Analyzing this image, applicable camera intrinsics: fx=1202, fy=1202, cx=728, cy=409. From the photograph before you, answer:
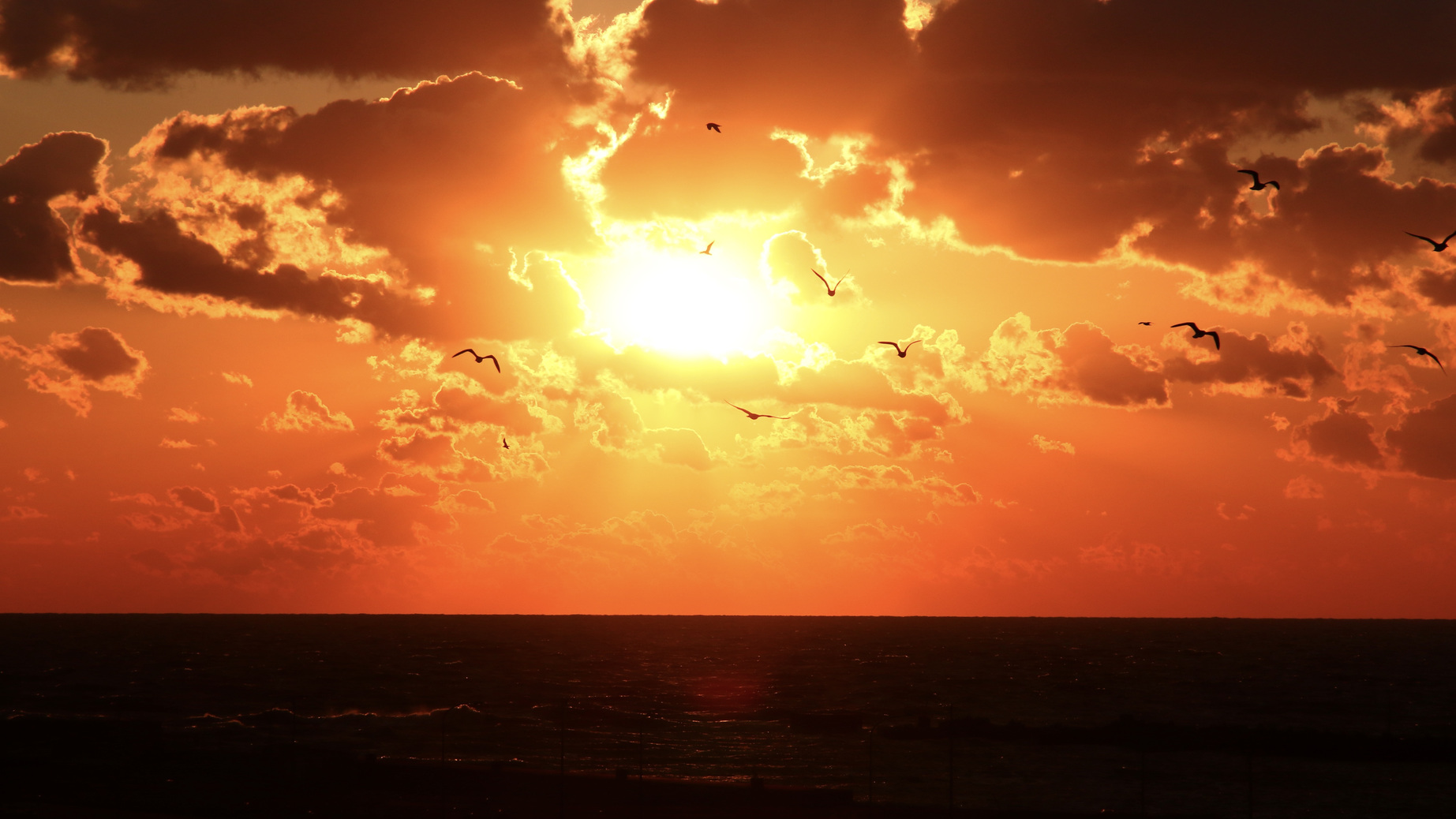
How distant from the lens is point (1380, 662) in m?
170

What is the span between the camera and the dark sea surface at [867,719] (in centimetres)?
6406

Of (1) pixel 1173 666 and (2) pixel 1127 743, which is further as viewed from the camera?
(1) pixel 1173 666

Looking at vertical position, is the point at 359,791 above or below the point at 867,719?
below

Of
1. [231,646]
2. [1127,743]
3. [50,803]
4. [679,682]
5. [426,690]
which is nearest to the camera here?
[50,803]

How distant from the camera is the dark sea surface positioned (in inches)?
2522

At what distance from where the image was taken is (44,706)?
9669 cm

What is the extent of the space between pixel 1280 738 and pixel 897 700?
38385 mm

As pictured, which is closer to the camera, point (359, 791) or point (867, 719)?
point (359, 791)

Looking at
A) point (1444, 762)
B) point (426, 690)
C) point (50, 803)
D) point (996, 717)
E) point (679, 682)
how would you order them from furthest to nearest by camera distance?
point (679, 682), point (426, 690), point (996, 717), point (1444, 762), point (50, 803)

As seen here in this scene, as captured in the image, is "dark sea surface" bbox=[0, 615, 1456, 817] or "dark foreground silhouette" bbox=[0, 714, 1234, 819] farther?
"dark sea surface" bbox=[0, 615, 1456, 817]

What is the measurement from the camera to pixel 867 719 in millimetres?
95062

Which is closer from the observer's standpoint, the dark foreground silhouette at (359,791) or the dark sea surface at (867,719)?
the dark foreground silhouette at (359,791)

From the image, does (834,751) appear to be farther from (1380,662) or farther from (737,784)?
(1380,662)

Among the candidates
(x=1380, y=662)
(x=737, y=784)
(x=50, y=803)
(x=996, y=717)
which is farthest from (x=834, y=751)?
(x=1380, y=662)
